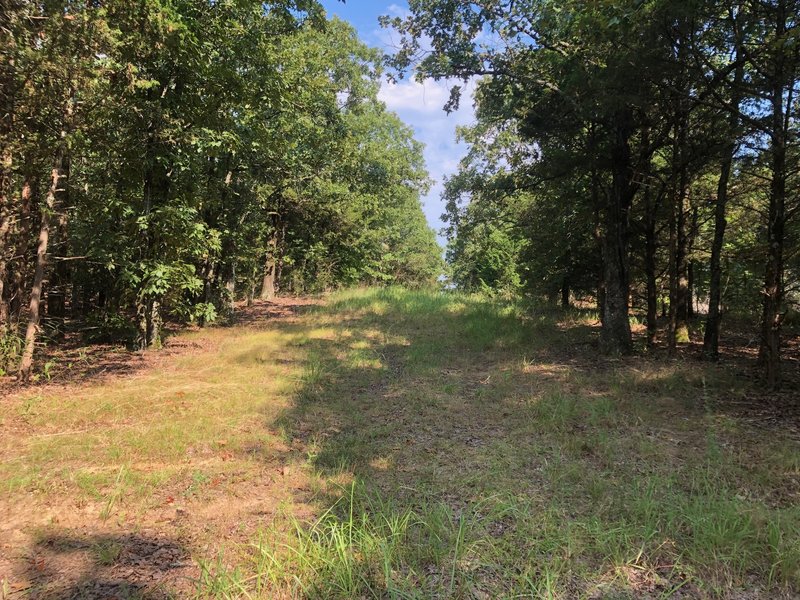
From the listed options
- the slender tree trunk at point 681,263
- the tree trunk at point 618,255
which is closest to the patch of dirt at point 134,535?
the tree trunk at point 618,255

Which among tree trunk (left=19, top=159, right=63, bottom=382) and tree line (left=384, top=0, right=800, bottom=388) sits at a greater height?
tree line (left=384, top=0, right=800, bottom=388)

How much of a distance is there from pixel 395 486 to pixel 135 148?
294 inches

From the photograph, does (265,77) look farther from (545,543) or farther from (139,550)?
(545,543)

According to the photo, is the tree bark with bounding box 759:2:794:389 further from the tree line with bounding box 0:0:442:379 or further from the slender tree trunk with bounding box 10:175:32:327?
the slender tree trunk with bounding box 10:175:32:327

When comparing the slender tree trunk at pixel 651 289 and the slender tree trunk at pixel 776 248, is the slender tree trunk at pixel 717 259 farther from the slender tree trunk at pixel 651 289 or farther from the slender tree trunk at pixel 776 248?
the slender tree trunk at pixel 651 289

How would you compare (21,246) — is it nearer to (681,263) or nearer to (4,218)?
(4,218)

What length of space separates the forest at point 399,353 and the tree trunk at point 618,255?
9 cm

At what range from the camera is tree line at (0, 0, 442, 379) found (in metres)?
5.99

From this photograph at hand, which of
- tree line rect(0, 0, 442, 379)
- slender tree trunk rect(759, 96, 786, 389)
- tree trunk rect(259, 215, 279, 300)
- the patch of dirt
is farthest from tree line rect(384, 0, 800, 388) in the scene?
tree trunk rect(259, 215, 279, 300)

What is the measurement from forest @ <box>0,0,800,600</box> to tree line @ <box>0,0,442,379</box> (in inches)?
2.7

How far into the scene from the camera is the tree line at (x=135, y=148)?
5988 mm

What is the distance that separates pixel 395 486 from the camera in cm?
404

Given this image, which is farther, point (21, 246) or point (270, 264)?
point (270, 264)

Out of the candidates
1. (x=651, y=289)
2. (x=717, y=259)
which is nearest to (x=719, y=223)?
(x=717, y=259)
